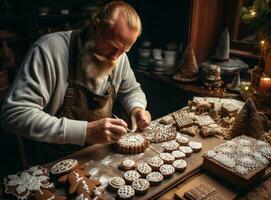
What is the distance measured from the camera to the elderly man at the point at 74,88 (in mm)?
1745

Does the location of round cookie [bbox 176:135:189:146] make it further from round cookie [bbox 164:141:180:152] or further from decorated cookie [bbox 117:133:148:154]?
decorated cookie [bbox 117:133:148:154]

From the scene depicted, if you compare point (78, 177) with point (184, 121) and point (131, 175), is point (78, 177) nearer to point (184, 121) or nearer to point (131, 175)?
point (131, 175)

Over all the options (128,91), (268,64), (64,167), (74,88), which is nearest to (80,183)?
(64,167)

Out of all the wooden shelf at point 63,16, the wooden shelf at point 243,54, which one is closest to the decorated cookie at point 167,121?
the wooden shelf at point 243,54

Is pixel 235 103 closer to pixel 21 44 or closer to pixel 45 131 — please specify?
pixel 45 131

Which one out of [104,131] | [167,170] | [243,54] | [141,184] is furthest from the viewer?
[243,54]

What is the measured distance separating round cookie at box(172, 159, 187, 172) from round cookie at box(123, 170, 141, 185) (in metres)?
0.23

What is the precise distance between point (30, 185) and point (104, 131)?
0.51m

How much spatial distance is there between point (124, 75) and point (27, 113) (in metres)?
0.98

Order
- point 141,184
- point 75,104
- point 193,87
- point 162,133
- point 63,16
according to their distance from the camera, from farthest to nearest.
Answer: point 63,16 → point 193,87 → point 75,104 → point 162,133 → point 141,184

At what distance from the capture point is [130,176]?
156 cm

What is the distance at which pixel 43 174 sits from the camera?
1.54 m

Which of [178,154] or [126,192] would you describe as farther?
[178,154]

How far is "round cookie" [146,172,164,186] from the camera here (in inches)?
60.2
